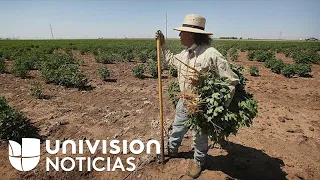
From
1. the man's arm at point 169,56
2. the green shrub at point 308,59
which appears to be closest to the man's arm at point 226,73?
the man's arm at point 169,56

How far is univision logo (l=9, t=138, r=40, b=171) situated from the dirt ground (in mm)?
115

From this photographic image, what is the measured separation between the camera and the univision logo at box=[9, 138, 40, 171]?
432 cm

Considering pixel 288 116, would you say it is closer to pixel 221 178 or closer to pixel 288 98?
pixel 288 98

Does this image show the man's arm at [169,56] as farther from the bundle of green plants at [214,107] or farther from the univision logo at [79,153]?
the univision logo at [79,153]

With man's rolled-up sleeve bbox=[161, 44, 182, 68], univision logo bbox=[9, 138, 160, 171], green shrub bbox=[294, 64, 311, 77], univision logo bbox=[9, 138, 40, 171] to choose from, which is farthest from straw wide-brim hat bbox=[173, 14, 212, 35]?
green shrub bbox=[294, 64, 311, 77]

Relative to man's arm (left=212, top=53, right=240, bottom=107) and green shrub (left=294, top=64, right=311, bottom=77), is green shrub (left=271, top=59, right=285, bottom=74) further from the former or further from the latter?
man's arm (left=212, top=53, right=240, bottom=107)

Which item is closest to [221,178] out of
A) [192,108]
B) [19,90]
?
[192,108]

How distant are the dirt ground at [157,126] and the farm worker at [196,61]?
54 centimetres

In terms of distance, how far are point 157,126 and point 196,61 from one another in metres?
2.71

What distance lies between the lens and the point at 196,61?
A: 3.49 metres

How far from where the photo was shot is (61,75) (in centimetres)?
972

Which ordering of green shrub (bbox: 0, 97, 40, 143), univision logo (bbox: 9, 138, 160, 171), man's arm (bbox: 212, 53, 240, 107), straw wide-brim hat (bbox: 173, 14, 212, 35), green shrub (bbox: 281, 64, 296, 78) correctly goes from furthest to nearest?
green shrub (bbox: 281, 64, 296, 78) < green shrub (bbox: 0, 97, 40, 143) < univision logo (bbox: 9, 138, 160, 171) < straw wide-brim hat (bbox: 173, 14, 212, 35) < man's arm (bbox: 212, 53, 240, 107)

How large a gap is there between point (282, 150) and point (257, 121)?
1407mm

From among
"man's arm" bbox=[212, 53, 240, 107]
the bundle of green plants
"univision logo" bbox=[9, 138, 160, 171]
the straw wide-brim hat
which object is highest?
the straw wide-brim hat
